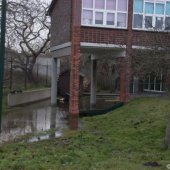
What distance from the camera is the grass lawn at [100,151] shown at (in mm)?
8220

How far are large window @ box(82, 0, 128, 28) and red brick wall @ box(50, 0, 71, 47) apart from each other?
123 centimetres

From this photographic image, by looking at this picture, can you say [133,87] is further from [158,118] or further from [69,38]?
[158,118]

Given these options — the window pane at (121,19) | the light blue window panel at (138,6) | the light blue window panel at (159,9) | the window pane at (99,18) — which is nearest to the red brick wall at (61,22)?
the window pane at (99,18)

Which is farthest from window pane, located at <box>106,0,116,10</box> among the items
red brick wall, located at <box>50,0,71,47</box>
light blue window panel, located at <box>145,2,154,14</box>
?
red brick wall, located at <box>50,0,71,47</box>

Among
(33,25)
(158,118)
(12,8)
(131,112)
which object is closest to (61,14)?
(12,8)

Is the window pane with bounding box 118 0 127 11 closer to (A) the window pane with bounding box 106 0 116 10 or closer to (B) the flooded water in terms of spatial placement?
(A) the window pane with bounding box 106 0 116 10

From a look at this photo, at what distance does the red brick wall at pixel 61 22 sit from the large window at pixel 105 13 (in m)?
1.23

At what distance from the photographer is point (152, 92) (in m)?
27.6

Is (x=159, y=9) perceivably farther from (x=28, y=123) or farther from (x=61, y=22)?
(x=28, y=123)

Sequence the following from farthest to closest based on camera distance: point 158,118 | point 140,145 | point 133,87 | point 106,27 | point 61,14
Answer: point 133,87 < point 61,14 < point 106,27 < point 158,118 < point 140,145

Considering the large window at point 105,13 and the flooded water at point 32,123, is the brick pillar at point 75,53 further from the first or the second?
the flooded water at point 32,123

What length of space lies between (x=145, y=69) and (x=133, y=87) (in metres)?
17.1

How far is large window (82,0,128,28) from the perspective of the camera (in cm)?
2205

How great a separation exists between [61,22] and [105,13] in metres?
3.79
